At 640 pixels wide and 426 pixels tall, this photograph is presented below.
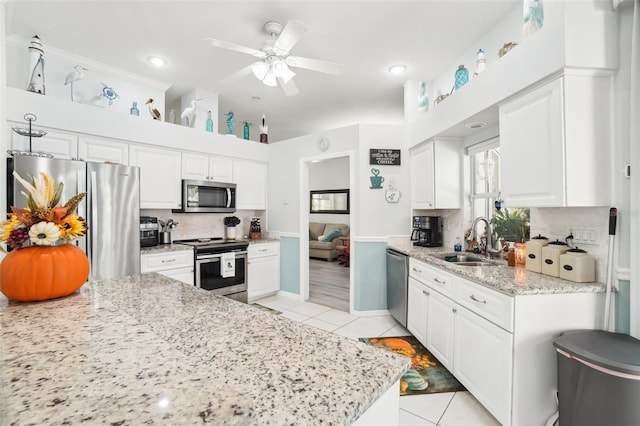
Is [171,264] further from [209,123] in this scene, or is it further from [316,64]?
[316,64]

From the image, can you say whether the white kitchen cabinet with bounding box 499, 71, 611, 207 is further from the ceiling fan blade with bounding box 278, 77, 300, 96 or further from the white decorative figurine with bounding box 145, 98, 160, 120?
the white decorative figurine with bounding box 145, 98, 160, 120

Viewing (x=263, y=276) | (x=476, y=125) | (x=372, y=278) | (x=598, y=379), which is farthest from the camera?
(x=263, y=276)

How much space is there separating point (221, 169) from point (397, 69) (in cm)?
271

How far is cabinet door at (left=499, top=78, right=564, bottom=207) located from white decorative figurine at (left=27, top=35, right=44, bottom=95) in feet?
13.6

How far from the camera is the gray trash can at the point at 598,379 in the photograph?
1.29 metres

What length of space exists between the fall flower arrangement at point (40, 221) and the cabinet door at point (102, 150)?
240 cm

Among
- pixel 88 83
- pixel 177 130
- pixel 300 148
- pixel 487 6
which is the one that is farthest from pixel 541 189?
pixel 88 83

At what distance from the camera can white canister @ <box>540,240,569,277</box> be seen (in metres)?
1.93

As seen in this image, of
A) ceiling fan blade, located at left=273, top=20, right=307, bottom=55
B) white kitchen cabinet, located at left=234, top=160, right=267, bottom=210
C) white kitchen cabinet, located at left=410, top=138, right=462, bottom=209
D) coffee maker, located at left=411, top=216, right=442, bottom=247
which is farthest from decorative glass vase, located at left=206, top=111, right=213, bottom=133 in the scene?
coffee maker, located at left=411, top=216, right=442, bottom=247

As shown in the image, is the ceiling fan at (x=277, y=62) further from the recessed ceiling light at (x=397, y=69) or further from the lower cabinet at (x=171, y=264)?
the lower cabinet at (x=171, y=264)

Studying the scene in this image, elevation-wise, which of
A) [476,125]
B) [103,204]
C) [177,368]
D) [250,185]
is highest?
[476,125]

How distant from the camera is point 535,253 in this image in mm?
2084

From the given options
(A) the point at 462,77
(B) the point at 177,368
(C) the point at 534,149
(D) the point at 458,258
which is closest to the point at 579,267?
(C) the point at 534,149

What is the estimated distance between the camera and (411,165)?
3.82 meters
